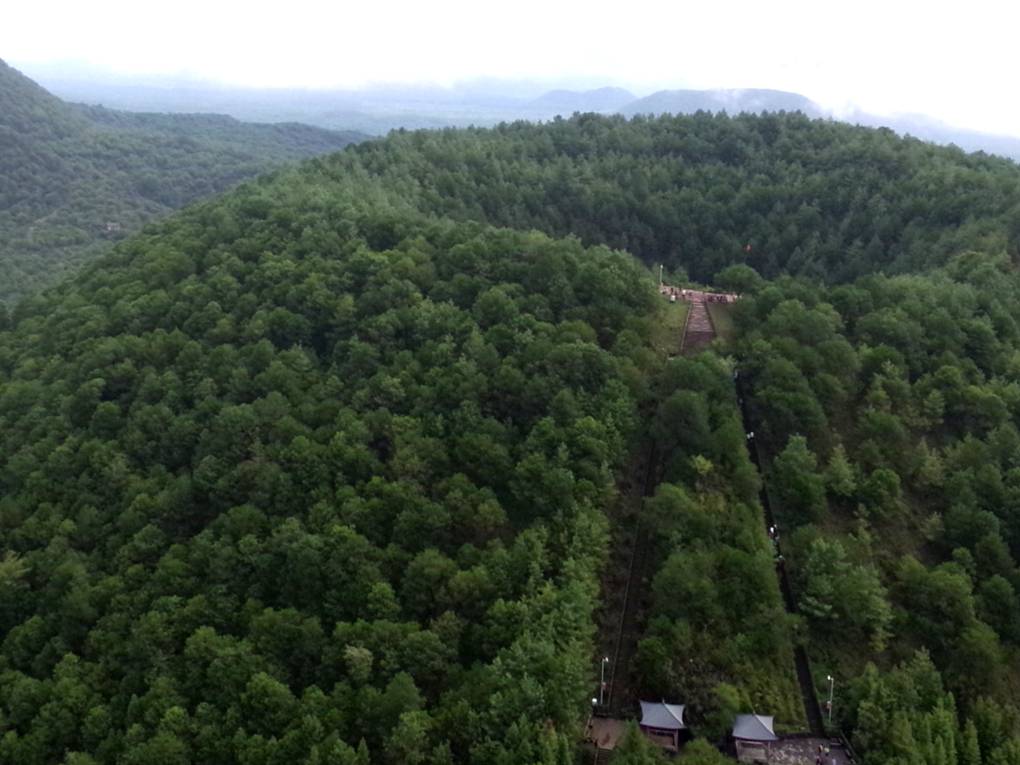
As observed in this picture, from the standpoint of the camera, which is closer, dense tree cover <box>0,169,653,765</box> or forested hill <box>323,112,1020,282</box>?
dense tree cover <box>0,169,653,765</box>

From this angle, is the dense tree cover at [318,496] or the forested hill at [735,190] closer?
the dense tree cover at [318,496]

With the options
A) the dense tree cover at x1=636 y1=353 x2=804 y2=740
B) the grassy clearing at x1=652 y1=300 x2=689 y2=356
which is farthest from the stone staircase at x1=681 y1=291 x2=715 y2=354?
the dense tree cover at x1=636 y1=353 x2=804 y2=740

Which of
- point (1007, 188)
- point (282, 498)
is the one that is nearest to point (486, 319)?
point (282, 498)

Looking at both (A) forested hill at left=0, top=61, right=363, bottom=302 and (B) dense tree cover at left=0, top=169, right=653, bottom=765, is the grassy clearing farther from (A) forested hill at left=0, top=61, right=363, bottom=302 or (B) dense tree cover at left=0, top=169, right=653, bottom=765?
(A) forested hill at left=0, top=61, right=363, bottom=302

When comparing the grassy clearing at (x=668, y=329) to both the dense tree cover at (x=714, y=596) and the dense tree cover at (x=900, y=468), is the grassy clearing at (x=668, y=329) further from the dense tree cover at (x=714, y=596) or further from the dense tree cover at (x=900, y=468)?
the dense tree cover at (x=714, y=596)

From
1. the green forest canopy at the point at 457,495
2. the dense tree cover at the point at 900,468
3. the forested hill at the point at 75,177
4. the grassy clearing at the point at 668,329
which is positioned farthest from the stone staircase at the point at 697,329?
the forested hill at the point at 75,177

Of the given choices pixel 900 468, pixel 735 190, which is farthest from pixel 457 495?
pixel 735 190

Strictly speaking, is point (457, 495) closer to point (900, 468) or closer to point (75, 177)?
point (900, 468)
